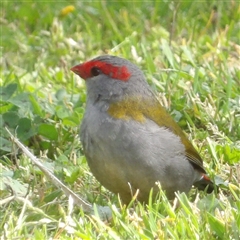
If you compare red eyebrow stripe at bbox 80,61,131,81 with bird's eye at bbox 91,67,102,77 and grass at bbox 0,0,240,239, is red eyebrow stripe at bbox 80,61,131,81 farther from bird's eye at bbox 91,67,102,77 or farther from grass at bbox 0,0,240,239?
grass at bbox 0,0,240,239

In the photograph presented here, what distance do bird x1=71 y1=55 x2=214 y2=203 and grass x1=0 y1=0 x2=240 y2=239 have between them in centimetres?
14

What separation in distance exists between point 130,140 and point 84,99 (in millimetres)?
1840

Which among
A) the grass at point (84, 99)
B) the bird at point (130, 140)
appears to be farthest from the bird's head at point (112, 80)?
the grass at point (84, 99)

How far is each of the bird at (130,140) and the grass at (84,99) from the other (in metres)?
0.14

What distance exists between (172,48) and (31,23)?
6.66 ft

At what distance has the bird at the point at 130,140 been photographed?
5086 mm

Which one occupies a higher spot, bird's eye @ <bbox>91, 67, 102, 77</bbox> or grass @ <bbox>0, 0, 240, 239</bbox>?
bird's eye @ <bbox>91, 67, 102, 77</bbox>

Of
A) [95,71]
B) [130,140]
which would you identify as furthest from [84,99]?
[130,140]

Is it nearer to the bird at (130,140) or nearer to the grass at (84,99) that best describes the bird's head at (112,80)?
the bird at (130,140)

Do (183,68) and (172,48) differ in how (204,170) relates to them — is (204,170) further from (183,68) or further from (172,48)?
(172,48)

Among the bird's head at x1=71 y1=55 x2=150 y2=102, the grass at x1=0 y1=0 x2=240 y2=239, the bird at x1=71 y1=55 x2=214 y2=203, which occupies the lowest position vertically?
the grass at x1=0 y1=0 x2=240 y2=239

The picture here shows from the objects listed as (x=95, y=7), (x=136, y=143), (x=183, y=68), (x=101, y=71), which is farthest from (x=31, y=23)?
(x=136, y=143)

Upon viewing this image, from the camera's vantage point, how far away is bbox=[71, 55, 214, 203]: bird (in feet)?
16.7

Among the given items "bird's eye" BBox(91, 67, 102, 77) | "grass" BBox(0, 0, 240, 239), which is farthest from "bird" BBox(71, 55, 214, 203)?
"grass" BBox(0, 0, 240, 239)
